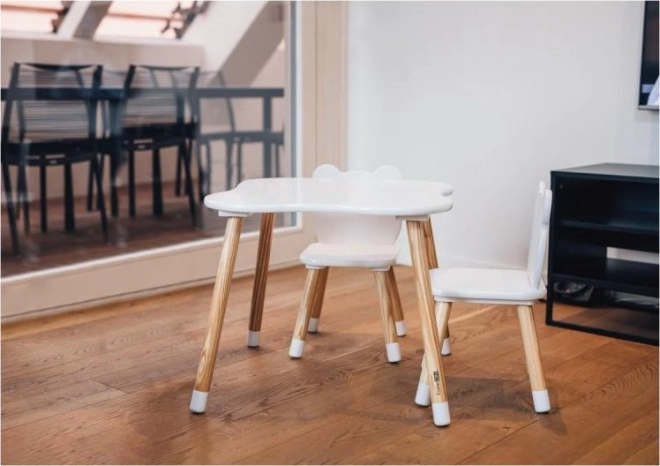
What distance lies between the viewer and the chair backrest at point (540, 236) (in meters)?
2.29

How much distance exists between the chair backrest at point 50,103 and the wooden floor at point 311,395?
70 centimetres

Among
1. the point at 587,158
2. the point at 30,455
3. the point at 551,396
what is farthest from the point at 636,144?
the point at 30,455

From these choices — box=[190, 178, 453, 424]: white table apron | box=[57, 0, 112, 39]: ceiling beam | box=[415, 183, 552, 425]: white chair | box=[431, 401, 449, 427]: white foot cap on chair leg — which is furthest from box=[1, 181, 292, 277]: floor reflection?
box=[431, 401, 449, 427]: white foot cap on chair leg

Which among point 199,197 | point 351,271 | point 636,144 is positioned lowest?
point 351,271

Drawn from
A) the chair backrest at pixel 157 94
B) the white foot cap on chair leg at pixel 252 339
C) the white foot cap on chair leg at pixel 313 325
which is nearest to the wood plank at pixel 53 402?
→ the white foot cap on chair leg at pixel 252 339

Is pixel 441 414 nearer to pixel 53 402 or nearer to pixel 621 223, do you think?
pixel 53 402

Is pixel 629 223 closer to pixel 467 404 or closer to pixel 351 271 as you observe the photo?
pixel 467 404

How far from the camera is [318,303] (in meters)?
3.08

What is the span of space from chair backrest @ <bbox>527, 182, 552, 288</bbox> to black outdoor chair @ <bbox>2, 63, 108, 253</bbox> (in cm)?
188

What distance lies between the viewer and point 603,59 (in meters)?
3.44

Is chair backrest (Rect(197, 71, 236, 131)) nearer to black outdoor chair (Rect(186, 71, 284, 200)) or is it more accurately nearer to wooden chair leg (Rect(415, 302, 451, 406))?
black outdoor chair (Rect(186, 71, 284, 200))

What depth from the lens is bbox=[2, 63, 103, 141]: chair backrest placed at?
10.7 ft

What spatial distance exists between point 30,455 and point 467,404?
1141 mm

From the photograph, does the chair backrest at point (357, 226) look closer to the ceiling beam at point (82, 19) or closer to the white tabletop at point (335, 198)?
the white tabletop at point (335, 198)
